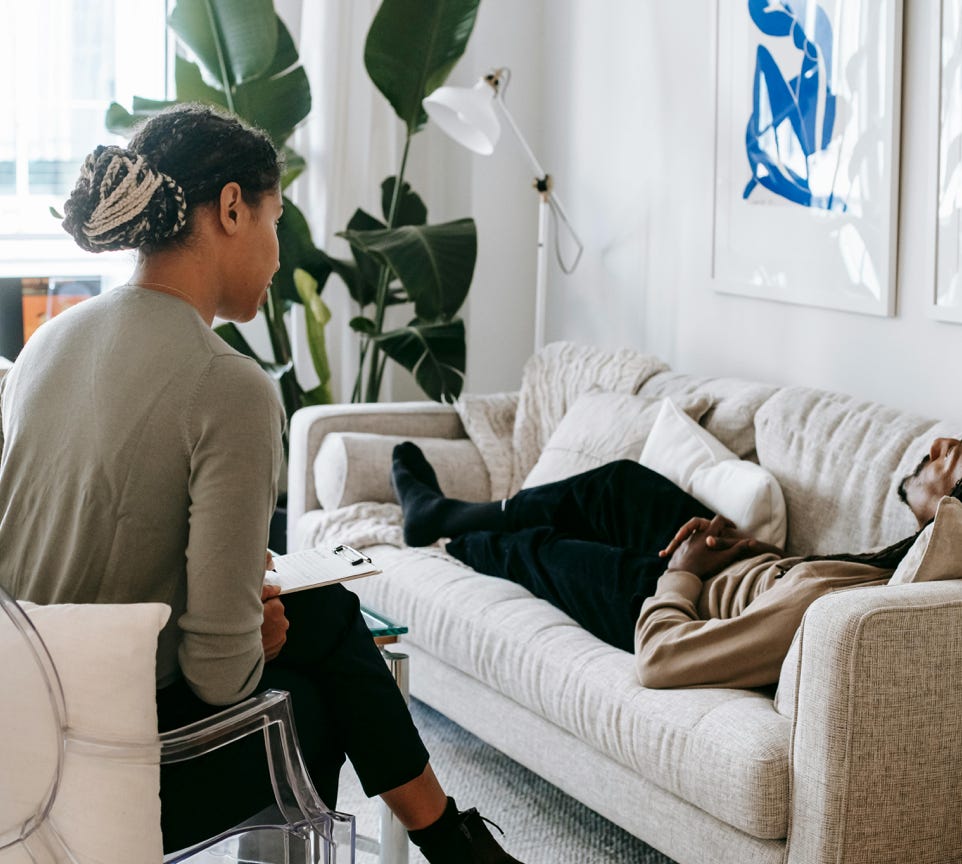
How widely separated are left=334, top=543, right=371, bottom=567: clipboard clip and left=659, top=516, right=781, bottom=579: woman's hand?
0.83 m

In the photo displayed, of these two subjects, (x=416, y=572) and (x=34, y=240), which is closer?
(x=416, y=572)

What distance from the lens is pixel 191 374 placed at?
1.39 metres

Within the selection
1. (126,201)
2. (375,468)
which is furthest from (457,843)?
(375,468)

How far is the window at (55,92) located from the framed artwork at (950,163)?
2.72 m

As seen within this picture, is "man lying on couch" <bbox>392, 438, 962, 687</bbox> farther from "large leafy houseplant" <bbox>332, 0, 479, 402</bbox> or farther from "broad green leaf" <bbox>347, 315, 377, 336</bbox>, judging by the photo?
"broad green leaf" <bbox>347, 315, 377, 336</bbox>

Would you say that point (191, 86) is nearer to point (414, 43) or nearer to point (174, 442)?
point (414, 43)

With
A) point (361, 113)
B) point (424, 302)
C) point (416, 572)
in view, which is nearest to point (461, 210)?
point (361, 113)

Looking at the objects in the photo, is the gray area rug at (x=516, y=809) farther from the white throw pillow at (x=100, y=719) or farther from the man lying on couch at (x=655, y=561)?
the white throw pillow at (x=100, y=719)

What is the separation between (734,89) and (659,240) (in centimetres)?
56

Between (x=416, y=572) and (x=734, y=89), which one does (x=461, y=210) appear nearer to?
(x=734, y=89)

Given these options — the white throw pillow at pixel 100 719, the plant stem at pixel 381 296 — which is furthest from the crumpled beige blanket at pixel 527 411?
the white throw pillow at pixel 100 719

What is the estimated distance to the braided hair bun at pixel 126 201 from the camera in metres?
1.47

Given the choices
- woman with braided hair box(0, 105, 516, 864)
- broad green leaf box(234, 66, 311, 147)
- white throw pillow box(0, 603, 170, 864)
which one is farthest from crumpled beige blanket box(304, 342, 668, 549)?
white throw pillow box(0, 603, 170, 864)

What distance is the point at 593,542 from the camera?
2.79 meters
